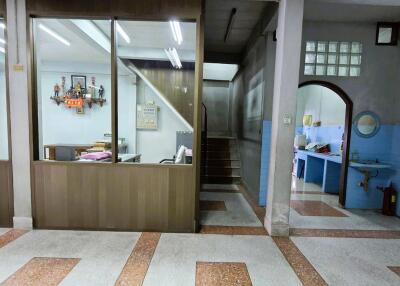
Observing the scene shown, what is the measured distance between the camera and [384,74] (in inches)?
158

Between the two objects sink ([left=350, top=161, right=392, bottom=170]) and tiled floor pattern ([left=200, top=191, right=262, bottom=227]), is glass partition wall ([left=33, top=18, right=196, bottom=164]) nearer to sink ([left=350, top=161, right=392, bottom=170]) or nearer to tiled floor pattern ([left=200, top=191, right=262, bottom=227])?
tiled floor pattern ([left=200, top=191, right=262, bottom=227])

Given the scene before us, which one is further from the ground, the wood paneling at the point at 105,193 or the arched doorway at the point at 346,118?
the arched doorway at the point at 346,118

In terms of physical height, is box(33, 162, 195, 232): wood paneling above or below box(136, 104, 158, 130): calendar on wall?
below

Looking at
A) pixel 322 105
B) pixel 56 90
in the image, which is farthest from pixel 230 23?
pixel 56 90

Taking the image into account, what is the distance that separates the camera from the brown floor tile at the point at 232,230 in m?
3.05

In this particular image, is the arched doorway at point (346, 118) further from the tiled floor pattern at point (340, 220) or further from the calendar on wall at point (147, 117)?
the calendar on wall at point (147, 117)

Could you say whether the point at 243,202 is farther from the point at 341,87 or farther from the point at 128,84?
the point at 128,84

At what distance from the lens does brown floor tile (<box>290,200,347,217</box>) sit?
3867mm

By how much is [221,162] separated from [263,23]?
3486 mm

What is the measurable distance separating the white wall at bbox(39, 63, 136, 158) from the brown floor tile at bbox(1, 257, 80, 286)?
4.84m

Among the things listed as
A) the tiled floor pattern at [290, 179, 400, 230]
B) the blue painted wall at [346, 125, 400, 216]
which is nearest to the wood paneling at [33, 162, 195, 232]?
the tiled floor pattern at [290, 179, 400, 230]

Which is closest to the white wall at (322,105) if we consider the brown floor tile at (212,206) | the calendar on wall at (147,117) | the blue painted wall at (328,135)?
the blue painted wall at (328,135)

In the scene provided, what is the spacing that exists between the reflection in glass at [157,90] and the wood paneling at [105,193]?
1.56ft

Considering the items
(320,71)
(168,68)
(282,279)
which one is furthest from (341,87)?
(168,68)
